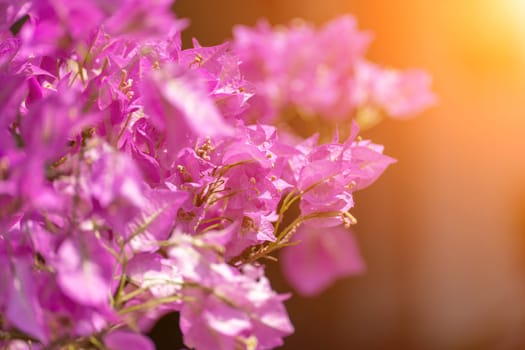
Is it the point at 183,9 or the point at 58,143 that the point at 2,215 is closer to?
the point at 58,143

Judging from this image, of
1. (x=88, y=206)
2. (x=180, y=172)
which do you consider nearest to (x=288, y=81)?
(x=180, y=172)

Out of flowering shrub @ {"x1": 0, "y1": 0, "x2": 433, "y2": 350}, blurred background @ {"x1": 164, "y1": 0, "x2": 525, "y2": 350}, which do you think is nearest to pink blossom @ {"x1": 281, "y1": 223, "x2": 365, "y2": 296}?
blurred background @ {"x1": 164, "y1": 0, "x2": 525, "y2": 350}

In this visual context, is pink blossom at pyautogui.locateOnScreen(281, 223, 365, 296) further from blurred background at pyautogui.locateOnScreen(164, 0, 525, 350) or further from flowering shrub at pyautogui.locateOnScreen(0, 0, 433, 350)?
flowering shrub at pyautogui.locateOnScreen(0, 0, 433, 350)

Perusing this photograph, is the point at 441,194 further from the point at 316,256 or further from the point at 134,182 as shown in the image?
the point at 134,182

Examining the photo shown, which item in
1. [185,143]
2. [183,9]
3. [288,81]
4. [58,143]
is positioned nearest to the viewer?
[58,143]

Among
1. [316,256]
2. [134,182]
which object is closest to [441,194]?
[316,256]

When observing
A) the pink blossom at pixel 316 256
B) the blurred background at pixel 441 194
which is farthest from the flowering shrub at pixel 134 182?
the blurred background at pixel 441 194
